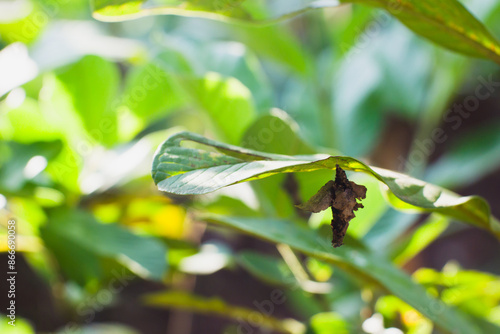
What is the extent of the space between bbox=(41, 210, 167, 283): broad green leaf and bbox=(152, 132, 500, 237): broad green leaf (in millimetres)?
281

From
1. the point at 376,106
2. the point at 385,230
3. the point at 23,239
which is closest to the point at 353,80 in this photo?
the point at 376,106

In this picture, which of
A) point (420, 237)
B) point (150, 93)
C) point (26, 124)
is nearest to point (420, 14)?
point (420, 237)

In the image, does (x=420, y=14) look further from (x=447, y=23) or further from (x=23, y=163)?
(x=23, y=163)

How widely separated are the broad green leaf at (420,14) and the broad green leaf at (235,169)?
0.16m

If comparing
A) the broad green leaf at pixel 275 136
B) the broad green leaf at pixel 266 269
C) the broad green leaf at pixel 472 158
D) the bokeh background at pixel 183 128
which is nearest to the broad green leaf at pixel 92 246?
the bokeh background at pixel 183 128

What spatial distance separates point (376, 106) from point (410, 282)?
1.69 feet

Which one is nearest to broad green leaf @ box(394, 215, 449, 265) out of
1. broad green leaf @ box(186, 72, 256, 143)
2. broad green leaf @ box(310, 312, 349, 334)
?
broad green leaf @ box(310, 312, 349, 334)

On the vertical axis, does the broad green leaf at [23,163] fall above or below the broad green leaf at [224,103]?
below

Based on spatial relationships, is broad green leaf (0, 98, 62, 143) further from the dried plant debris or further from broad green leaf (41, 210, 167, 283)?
the dried plant debris

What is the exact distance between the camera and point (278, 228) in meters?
0.43

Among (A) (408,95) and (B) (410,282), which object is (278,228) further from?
(A) (408,95)

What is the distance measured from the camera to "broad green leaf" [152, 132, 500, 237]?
0.27 metres

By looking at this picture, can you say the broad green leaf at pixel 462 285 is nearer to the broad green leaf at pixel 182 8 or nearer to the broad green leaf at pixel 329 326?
the broad green leaf at pixel 329 326

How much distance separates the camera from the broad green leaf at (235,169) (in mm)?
A: 275
